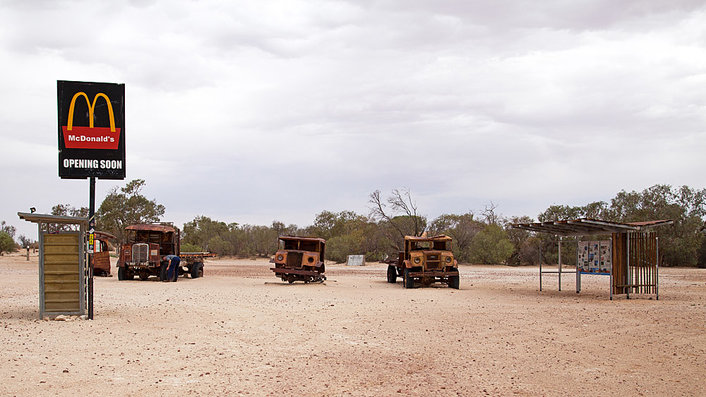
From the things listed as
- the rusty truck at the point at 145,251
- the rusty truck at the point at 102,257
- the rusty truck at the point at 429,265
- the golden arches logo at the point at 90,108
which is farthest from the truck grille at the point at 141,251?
the golden arches logo at the point at 90,108

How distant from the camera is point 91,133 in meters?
14.2

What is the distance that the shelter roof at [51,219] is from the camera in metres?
13.2

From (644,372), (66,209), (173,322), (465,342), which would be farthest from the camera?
(66,209)

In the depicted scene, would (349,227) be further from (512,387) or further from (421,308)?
(512,387)

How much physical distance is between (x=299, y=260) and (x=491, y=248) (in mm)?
35246

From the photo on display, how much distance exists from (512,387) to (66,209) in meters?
87.5

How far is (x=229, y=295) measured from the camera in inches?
826

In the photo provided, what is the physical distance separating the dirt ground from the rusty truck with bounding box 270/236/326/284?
9.81 meters

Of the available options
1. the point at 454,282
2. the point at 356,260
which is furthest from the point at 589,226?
the point at 356,260

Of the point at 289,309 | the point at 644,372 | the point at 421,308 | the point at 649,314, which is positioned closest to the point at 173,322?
the point at 289,309

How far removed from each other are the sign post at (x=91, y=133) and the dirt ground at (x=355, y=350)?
3.30 m

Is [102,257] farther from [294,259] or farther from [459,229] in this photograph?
[459,229]

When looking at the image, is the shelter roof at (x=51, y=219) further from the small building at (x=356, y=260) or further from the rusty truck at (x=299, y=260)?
the small building at (x=356, y=260)

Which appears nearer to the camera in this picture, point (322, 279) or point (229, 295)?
point (229, 295)
